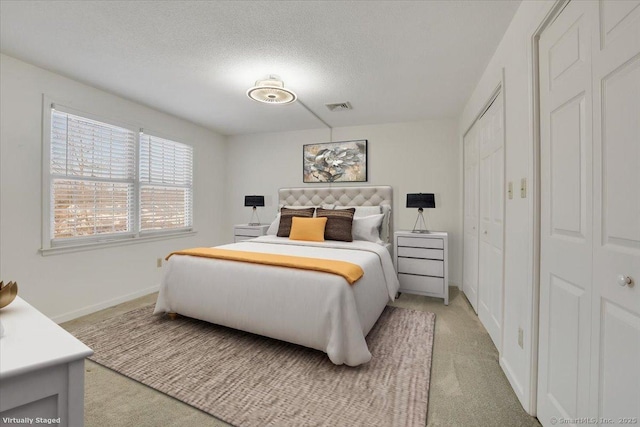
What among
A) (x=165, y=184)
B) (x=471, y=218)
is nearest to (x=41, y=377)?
(x=471, y=218)

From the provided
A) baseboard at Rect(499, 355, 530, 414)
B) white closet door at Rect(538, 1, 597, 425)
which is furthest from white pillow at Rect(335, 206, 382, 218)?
white closet door at Rect(538, 1, 597, 425)

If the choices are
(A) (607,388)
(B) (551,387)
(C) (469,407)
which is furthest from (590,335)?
(C) (469,407)

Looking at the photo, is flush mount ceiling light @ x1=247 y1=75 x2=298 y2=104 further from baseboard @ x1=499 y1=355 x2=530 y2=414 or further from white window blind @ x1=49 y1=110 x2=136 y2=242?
baseboard @ x1=499 y1=355 x2=530 y2=414

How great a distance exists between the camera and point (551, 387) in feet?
4.34

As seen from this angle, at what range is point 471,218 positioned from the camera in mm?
3096

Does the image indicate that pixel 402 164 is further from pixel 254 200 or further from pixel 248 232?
pixel 248 232

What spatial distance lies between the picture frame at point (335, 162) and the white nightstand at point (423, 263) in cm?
124

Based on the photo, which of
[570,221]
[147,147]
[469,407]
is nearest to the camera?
[570,221]

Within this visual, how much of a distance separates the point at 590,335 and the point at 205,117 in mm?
4373

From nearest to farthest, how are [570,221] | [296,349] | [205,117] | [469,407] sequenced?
[570,221] < [469,407] < [296,349] < [205,117]

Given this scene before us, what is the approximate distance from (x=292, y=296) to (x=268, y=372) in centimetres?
52

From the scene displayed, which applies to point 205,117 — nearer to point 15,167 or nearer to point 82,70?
point 82,70

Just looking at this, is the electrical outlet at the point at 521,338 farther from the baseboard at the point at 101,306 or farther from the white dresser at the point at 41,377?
the baseboard at the point at 101,306

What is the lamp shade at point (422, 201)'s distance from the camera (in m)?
3.44
